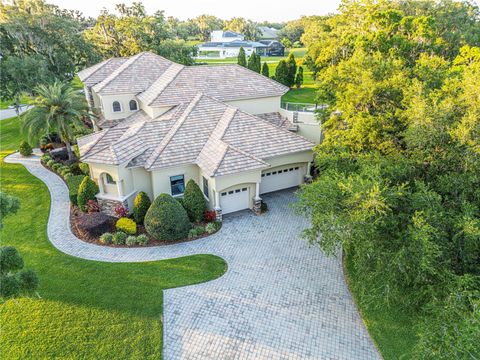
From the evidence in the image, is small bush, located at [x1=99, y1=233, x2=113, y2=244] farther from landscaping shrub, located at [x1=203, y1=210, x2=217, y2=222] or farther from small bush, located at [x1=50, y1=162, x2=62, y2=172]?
small bush, located at [x1=50, y1=162, x2=62, y2=172]

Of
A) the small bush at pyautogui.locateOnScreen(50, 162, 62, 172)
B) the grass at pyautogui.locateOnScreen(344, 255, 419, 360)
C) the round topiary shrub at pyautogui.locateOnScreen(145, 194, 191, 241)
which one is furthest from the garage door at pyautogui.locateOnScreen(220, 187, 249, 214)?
the small bush at pyautogui.locateOnScreen(50, 162, 62, 172)

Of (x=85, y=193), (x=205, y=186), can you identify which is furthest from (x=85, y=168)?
(x=205, y=186)

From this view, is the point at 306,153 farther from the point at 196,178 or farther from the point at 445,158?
the point at 445,158

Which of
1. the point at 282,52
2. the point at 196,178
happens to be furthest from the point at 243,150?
the point at 282,52

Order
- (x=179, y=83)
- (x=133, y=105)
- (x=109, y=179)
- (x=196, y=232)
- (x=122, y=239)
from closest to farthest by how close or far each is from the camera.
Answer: (x=122, y=239) → (x=196, y=232) → (x=109, y=179) → (x=179, y=83) → (x=133, y=105)

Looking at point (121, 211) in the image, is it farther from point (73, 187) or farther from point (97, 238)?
point (73, 187)

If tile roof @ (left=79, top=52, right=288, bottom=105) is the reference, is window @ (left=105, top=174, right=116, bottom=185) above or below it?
below

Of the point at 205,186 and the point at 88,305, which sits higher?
the point at 205,186
